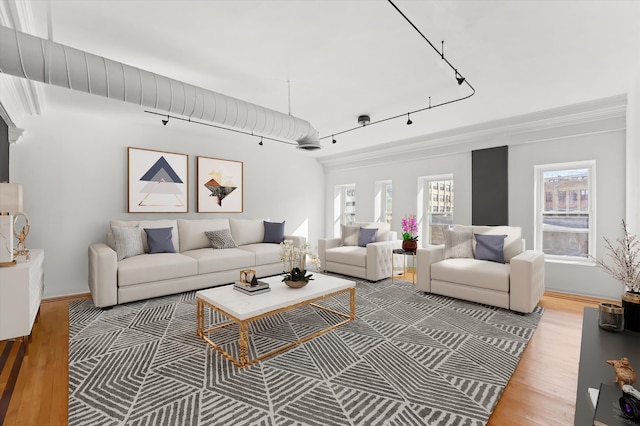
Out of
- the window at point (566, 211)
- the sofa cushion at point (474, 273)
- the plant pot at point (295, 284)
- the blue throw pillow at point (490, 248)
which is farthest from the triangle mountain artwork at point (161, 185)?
the window at point (566, 211)

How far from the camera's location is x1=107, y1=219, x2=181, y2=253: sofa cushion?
4547mm

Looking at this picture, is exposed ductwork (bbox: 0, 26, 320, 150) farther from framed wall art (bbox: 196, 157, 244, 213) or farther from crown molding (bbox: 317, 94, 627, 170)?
crown molding (bbox: 317, 94, 627, 170)

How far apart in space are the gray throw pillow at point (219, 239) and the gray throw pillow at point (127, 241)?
1.10 metres

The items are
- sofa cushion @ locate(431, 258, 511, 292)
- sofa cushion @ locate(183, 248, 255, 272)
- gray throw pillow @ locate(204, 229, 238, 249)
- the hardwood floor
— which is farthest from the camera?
gray throw pillow @ locate(204, 229, 238, 249)

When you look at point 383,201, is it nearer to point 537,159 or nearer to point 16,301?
point 537,159

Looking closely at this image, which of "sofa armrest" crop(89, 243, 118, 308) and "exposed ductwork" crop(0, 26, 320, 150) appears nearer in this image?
"exposed ductwork" crop(0, 26, 320, 150)

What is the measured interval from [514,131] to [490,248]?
2146mm

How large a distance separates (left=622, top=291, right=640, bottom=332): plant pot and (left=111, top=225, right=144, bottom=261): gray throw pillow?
5139 mm

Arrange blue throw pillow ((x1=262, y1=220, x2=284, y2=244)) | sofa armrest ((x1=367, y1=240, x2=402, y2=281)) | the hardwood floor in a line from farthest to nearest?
blue throw pillow ((x1=262, y1=220, x2=284, y2=244)) < sofa armrest ((x1=367, y1=240, x2=402, y2=281)) < the hardwood floor

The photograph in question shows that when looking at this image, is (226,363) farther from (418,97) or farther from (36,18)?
(418,97)

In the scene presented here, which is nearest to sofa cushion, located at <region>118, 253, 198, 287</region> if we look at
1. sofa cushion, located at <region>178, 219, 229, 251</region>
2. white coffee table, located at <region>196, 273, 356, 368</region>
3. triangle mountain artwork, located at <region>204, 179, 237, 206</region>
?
sofa cushion, located at <region>178, 219, 229, 251</region>

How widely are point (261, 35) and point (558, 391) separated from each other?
3.54m

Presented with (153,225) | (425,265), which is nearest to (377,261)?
Result: (425,265)

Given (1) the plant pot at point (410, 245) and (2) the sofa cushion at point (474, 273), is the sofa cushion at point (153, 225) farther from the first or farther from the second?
(2) the sofa cushion at point (474, 273)
